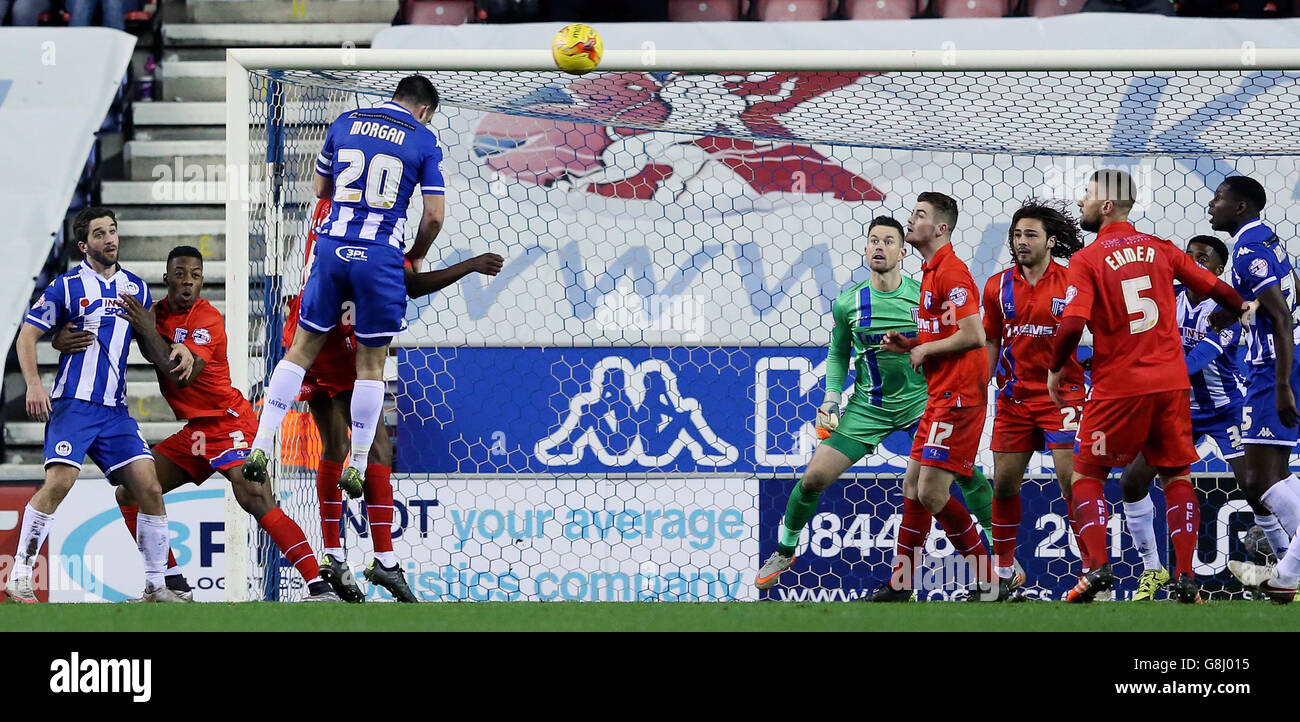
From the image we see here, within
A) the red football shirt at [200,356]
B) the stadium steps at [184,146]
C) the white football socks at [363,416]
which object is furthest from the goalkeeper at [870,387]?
the stadium steps at [184,146]

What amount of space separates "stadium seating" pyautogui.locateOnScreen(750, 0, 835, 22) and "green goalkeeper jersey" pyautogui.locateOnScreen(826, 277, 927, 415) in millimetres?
3979

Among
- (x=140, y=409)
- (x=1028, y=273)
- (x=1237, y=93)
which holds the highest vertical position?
(x=1237, y=93)

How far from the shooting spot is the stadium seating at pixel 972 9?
10070 millimetres

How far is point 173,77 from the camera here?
10719mm

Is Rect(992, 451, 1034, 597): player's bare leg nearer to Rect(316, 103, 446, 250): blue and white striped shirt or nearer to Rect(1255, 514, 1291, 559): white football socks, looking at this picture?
Rect(1255, 514, 1291, 559): white football socks

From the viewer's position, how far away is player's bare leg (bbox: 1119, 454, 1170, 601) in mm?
5824

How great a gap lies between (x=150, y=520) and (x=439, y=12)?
522cm

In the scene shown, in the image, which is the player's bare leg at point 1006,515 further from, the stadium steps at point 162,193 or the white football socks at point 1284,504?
the stadium steps at point 162,193

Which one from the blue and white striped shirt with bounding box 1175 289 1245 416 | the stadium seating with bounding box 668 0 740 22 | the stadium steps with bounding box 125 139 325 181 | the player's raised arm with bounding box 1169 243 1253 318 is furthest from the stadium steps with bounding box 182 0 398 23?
the player's raised arm with bounding box 1169 243 1253 318

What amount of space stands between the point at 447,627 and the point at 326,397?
6.13ft

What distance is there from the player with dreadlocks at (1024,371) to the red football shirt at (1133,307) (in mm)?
950

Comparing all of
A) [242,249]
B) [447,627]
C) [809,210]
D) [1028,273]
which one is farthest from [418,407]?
[447,627]

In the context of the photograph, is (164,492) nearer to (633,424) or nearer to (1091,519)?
(633,424)

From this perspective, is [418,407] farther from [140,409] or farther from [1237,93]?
[1237,93]
